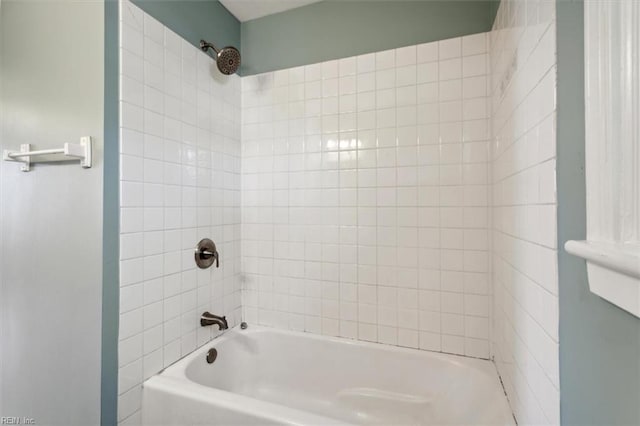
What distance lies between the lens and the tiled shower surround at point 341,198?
1135 millimetres

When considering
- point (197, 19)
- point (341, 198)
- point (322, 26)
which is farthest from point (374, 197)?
point (197, 19)

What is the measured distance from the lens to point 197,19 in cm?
158

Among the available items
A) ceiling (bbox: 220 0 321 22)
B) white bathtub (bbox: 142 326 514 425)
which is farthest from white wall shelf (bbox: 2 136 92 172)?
ceiling (bbox: 220 0 321 22)

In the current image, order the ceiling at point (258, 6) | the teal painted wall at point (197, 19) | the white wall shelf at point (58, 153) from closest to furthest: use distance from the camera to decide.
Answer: the white wall shelf at point (58, 153) < the teal painted wall at point (197, 19) < the ceiling at point (258, 6)

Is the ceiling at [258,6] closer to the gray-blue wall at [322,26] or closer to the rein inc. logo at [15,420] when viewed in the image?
the gray-blue wall at [322,26]

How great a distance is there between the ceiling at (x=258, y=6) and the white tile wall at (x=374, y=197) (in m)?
0.39

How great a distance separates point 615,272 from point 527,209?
0.48m

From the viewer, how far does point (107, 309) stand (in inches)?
44.9

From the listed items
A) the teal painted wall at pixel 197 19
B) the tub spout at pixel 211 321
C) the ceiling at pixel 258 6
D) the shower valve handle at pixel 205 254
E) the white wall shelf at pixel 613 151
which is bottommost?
the tub spout at pixel 211 321

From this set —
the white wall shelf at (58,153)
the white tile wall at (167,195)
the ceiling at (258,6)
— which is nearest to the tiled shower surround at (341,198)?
the white tile wall at (167,195)

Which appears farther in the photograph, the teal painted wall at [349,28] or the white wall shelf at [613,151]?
the teal painted wall at [349,28]

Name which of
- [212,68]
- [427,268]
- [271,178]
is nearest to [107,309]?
[271,178]

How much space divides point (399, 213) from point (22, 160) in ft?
6.00

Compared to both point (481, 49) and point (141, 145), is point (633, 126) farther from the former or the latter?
point (141, 145)
